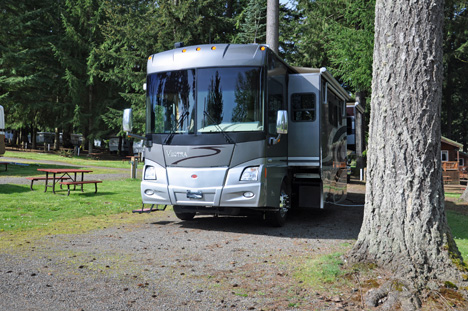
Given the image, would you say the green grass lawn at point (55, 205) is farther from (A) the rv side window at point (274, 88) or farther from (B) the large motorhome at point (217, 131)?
(A) the rv side window at point (274, 88)

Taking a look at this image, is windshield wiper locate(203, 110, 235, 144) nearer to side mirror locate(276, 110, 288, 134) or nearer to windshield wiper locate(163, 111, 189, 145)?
windshield wiper locate(163, 111, 189, 145)

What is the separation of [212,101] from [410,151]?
160 inches

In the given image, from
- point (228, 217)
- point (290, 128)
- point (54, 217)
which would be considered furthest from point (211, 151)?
point (54, 217)

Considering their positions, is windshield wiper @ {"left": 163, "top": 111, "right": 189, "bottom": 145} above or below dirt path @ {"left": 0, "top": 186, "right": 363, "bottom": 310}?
above

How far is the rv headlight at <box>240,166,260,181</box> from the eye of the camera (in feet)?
25.8

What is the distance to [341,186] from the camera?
12.3 metres

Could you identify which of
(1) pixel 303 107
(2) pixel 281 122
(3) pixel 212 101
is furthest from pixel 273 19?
(2) pixel 281 122

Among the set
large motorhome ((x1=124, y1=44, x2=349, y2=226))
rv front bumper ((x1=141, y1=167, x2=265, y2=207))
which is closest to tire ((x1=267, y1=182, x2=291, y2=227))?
large motorhome ((x1=124, y1=44, x2=349, y2=226))

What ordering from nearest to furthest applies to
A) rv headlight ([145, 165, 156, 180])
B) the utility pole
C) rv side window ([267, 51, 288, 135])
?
rv side window ([267, 51, 288, 135])
rv headlight ([145, 165, 156, 180])
the utility pole

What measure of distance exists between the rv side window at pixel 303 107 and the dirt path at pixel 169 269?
2.29 metres

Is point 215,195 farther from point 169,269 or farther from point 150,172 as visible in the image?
point 169,269

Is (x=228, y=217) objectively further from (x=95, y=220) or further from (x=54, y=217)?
(x=54, y=217)

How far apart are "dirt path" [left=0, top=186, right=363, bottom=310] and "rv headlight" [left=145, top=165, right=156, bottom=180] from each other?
996 millimetres

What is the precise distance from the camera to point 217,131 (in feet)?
26.1
